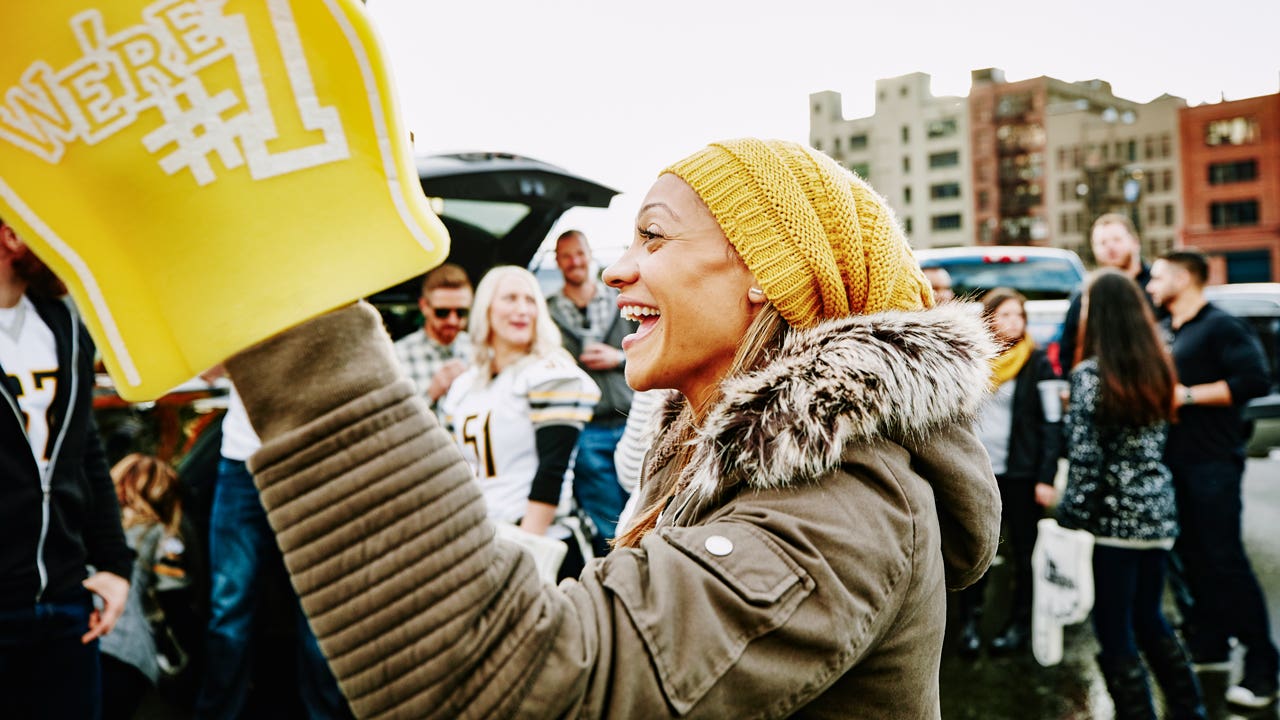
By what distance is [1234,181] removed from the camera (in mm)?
59625

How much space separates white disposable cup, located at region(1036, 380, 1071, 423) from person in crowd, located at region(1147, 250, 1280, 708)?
68 cm

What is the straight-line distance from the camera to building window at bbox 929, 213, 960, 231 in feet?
258

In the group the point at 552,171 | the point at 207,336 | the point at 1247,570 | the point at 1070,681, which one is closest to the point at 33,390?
the point at 207,336

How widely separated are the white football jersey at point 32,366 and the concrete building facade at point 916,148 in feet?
260

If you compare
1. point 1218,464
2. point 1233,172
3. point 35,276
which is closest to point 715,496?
point 35,276

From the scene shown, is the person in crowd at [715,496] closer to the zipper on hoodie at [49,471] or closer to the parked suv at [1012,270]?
the zipper on hoodie at [49,471]

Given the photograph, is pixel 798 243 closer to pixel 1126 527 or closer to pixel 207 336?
pixel 207 336

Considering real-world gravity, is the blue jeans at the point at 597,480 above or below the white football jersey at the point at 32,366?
below

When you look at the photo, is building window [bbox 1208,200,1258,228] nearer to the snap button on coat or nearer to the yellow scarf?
the yellow scarf

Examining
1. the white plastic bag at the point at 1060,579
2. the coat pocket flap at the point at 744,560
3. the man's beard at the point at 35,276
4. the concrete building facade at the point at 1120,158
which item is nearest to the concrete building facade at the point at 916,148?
the concrete building facade at the point at 1120,158

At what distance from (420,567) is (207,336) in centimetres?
27

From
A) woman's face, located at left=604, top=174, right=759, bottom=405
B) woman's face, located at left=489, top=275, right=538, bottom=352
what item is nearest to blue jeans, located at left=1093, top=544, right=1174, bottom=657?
woman's face, located at left=489, top=275, right=538, bottom=352

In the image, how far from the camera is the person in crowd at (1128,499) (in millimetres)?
3824

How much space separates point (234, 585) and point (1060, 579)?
371 centimetres
